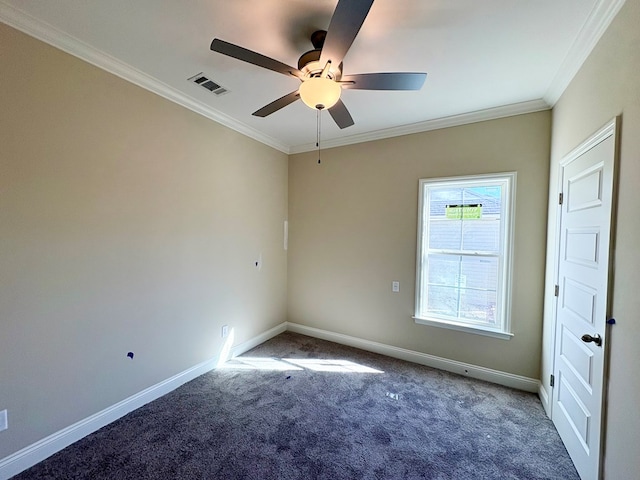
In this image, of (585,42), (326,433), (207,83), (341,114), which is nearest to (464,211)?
(585,42)

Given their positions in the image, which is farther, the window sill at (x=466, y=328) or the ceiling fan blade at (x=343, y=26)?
the window sill at (x=466, y=328)

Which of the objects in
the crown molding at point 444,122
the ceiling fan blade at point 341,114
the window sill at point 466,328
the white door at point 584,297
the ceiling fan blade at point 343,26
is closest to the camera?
the ceiling fan blade at point 343,26

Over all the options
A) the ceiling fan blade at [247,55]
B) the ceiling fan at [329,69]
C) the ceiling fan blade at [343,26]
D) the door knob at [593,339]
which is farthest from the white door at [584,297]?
the ceiling fan blade at [247,55]

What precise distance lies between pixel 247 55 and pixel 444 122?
2.27 m

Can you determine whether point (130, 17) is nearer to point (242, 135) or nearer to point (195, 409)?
point (242, 135)

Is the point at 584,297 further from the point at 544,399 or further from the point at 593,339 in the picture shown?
the point at 544,399

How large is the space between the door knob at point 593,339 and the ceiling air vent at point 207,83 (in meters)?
3.16

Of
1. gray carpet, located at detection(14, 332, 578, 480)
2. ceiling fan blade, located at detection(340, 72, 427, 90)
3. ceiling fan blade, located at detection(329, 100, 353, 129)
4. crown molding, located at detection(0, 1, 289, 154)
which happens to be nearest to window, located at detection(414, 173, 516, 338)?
gray carpet, located at detection(14, 332, 578, 480)

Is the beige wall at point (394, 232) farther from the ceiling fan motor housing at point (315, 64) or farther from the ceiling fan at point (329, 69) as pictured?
the ceiling fan motor housing at point (315, 64)

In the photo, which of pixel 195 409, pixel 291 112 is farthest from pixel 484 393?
pixel 291 112

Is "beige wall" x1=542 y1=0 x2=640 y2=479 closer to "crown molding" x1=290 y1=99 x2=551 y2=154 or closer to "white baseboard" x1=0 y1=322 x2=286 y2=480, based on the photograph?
"crown molding" x1=290 y1=99 x2=551 y2=154

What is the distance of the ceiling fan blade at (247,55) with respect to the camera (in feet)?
4.40

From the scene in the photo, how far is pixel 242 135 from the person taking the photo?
317 centimetres

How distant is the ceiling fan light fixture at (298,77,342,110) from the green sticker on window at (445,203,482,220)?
200 centimetres
